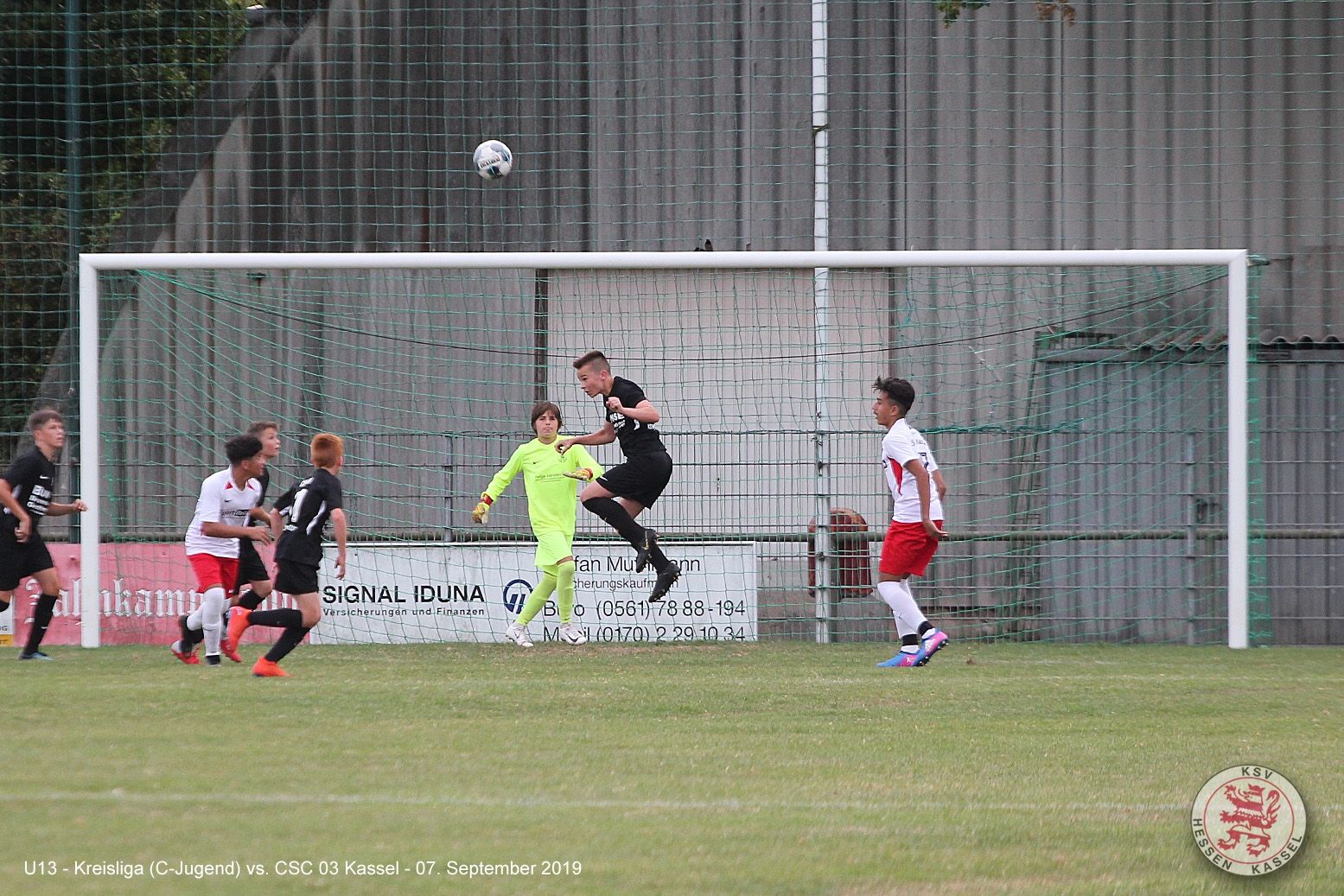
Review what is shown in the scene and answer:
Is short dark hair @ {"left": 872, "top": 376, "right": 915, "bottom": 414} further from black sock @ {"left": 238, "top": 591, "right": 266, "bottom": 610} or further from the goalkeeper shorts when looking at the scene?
black sock @ {"left": 238, "top": 591, "right": 266, "bottom": 610}

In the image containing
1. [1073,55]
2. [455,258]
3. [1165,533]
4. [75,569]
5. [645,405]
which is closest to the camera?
[645,405]

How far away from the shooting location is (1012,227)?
1239 centimetres

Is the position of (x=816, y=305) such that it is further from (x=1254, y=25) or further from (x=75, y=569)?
(x=75, y=569)

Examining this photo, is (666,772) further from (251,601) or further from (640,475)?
(251,601)

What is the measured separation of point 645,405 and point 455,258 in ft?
6.75

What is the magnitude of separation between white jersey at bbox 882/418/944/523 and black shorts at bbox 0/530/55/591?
5977mm

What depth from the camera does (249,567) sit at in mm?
9109

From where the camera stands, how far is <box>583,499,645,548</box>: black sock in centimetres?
930

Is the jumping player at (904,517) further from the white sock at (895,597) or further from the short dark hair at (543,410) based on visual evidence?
the short dark hair at (543,410)

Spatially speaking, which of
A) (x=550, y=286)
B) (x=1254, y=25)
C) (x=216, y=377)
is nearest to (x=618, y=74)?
(x=550, y=286)

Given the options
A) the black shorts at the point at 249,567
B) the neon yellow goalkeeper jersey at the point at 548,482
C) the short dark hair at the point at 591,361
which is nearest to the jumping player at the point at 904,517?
the short dark hair at the point at 591,361

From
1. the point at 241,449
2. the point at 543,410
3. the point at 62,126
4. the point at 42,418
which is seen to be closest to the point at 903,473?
the point at 543,410

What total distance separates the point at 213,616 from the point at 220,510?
71 centimetres

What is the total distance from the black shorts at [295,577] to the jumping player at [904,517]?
365 cm
